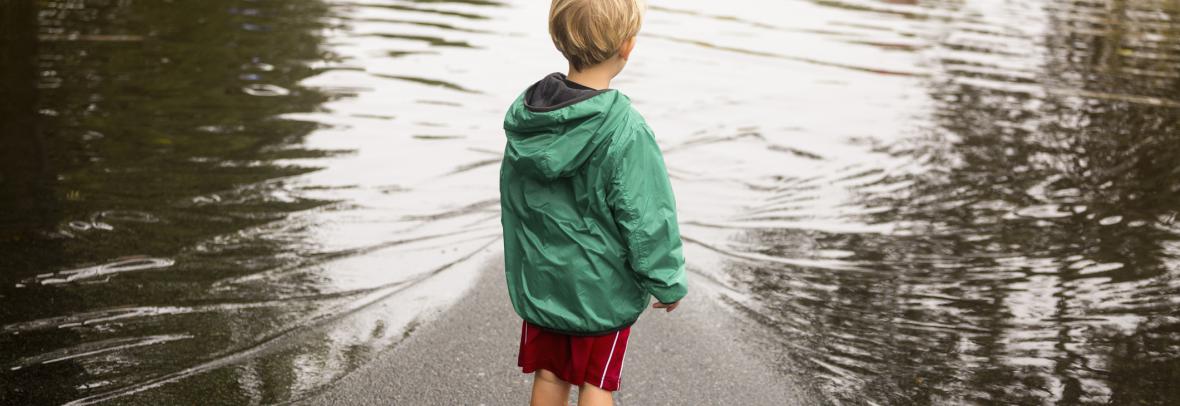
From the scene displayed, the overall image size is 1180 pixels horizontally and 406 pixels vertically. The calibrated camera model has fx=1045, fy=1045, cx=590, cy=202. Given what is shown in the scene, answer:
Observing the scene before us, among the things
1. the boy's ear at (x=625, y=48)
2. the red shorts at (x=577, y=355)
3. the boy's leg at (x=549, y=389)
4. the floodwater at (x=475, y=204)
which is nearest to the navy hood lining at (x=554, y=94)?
the boy's ear at (x=625, y=48)

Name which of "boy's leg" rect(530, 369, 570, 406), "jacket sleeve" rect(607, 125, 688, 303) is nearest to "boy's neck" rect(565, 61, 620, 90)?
"jacket sleeve" rect(607, 125, 688, 303)

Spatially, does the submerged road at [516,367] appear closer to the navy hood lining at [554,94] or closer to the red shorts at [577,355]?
the red shorts at [577,355]

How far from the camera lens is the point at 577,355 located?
290cm

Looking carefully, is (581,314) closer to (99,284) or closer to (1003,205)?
(99,284)

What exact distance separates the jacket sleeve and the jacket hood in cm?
8

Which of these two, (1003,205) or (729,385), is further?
(1003,205)

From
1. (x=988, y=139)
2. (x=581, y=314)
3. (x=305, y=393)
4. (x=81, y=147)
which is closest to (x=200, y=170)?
(x=81, y=147)

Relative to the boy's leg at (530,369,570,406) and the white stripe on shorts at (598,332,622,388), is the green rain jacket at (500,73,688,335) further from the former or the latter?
the boy's leg at (530,369,570,406)

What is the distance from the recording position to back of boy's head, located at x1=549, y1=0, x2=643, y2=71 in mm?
2625

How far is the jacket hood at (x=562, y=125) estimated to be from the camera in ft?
8.68

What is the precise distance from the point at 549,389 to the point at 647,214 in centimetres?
64

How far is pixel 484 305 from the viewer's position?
Result: 4.66 m

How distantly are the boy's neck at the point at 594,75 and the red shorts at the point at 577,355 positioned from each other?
68 cm

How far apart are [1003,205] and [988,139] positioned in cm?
198
